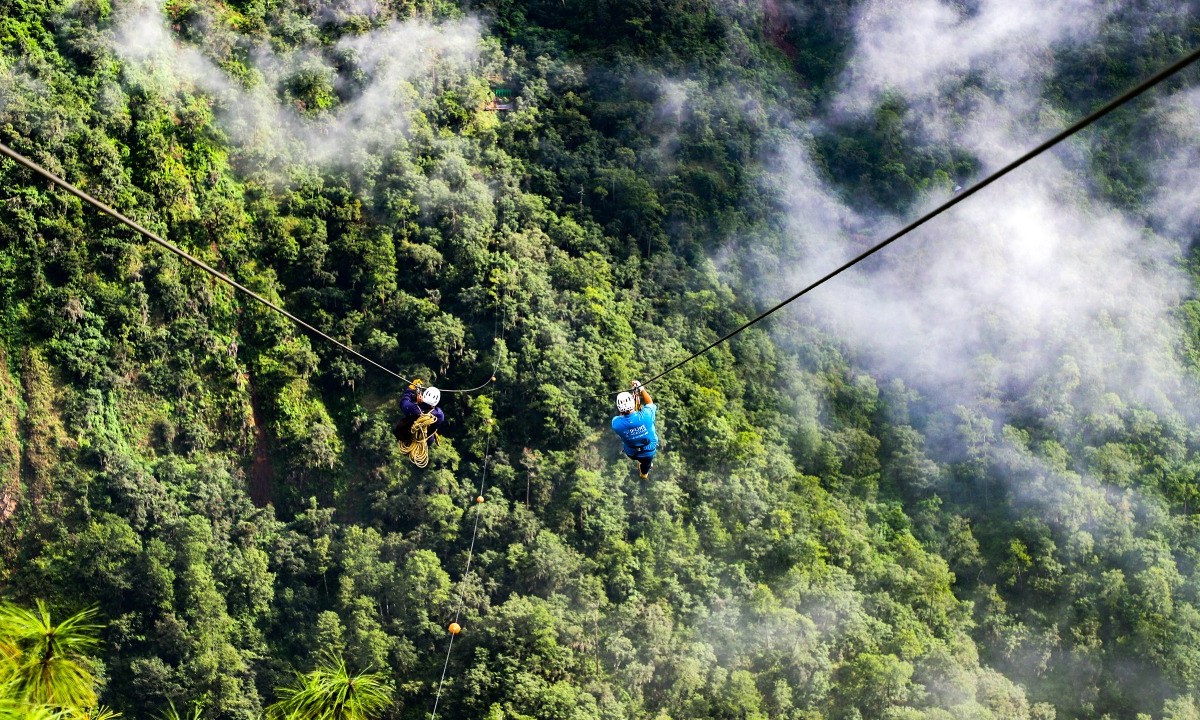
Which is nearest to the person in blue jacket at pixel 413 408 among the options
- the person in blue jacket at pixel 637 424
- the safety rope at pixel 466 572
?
the person in blue jacket at pixel 637 424

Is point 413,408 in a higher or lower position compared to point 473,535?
lower

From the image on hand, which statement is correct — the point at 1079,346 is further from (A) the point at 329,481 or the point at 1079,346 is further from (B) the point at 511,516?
(A) the point at 329,481

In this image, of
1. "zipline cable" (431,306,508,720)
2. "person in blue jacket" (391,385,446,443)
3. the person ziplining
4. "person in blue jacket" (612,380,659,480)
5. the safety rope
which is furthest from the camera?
"zipline cable" (431,306,508,720)

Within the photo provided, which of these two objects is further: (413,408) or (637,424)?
(413,408)

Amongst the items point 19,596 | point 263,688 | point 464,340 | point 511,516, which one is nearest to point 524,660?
point 511,516

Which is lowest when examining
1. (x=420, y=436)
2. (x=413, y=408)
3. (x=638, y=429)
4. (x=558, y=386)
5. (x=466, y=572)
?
(x=638, y=429)

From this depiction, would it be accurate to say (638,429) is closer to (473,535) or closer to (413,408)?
(413,408)

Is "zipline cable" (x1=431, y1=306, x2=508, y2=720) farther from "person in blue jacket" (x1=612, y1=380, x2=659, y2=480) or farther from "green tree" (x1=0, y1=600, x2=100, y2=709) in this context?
"green tree" (x1=0, y1=600, x2=100, y2=709)

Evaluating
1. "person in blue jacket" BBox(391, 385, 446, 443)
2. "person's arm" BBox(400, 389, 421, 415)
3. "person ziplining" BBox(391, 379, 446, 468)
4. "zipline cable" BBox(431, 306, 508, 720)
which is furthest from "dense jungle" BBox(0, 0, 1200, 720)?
"person's arm" BBox(400, 389, 421, 415)

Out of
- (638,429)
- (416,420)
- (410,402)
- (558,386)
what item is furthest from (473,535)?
(638,429)
